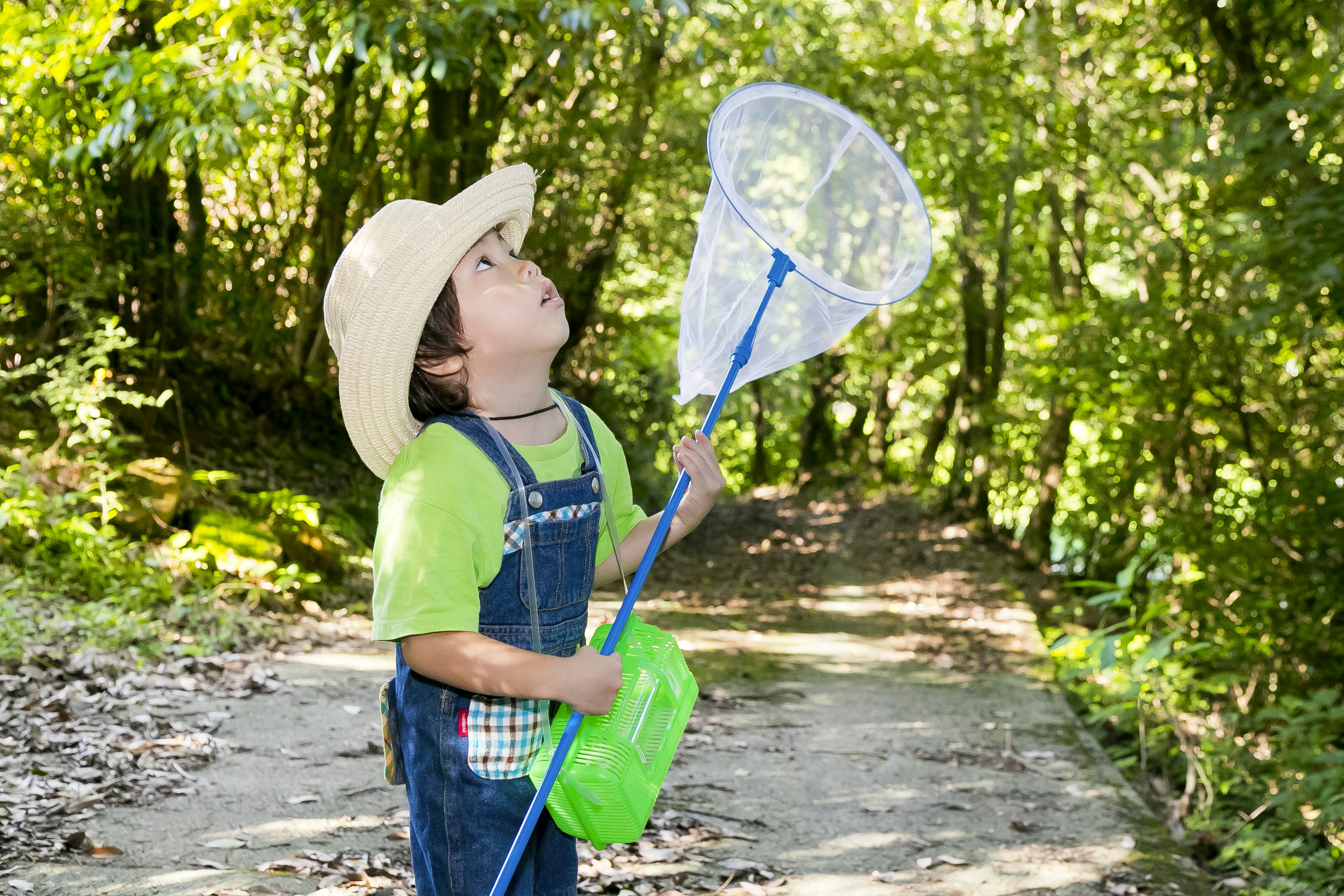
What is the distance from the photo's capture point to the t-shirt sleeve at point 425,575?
1784mm

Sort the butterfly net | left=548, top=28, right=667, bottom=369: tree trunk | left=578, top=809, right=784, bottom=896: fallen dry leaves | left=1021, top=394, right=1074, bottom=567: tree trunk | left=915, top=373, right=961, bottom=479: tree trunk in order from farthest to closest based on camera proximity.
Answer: left=915, top=373, right=961, bottom=479: tree trunk, left=1021, top=394, right=1074, bottom=567: tree trunk, left=548, top=28, right=667, bottom=369: tree trunk, left=578, top=809, right=784, bottom=896: fallen dry leaves, the butterfly net

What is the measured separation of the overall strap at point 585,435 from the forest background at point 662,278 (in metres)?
2.95

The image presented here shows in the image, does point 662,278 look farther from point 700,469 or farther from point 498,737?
point 498,737

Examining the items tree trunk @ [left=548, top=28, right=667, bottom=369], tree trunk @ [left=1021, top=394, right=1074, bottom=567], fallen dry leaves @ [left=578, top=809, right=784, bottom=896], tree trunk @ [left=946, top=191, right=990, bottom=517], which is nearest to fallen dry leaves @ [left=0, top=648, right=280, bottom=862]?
fallen dry leaves @ [left=578, top=809, right=784, bottom=896]

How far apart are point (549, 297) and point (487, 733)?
0.76m

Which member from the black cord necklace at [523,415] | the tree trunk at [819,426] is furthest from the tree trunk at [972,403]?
the black cord necklace at [523,415]

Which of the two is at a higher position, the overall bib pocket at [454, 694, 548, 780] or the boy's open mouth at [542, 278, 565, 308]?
the boy's open mouth at [542, 278, 565, 308]

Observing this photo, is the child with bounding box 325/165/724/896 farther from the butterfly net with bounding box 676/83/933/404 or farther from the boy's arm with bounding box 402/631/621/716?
the butterfly net with bounding box 676/83/933/404

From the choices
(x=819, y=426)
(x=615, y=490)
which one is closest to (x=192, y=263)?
(x=615, y=490)

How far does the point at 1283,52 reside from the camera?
672cm

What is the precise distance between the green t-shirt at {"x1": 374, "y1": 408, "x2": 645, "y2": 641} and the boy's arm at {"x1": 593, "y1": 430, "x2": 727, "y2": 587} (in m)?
0.30

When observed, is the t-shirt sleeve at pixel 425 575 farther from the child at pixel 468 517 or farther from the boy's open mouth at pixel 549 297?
the boy's open mouth at pixel 549 297

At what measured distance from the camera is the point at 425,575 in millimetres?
1795

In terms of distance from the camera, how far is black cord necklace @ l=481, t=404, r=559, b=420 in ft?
6.61
